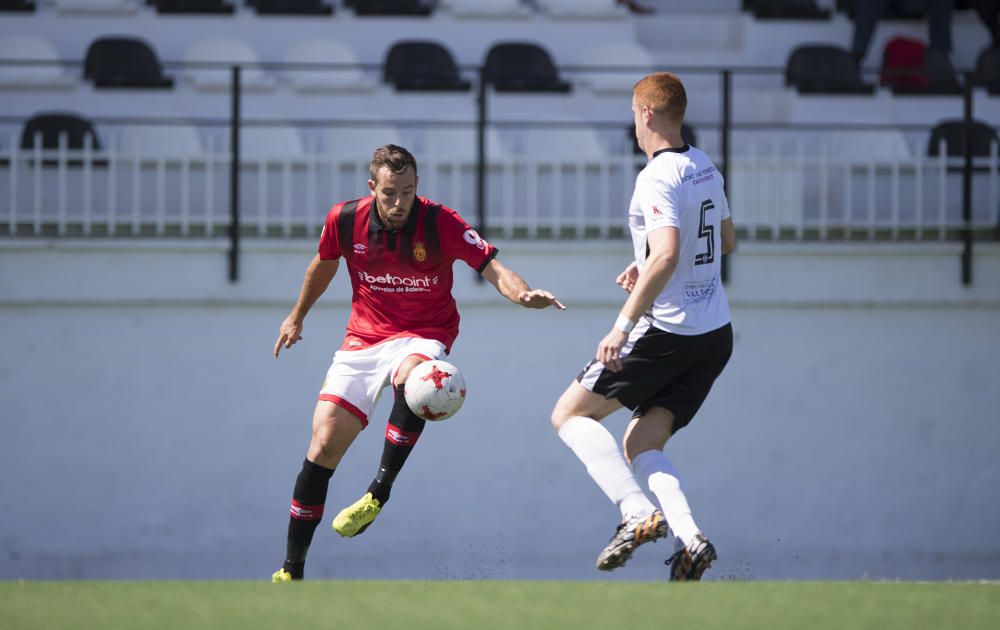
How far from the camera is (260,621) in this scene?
3951mm

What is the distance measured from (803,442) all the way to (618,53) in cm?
460

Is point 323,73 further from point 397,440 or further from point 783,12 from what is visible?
point 397,440

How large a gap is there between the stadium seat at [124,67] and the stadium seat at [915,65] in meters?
6.28

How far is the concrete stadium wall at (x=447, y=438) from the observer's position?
1018 cm

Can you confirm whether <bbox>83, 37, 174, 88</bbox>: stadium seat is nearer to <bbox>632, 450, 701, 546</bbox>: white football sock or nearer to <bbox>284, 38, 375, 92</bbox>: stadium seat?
<bbox>284, 38, 375, 92</bbox>: stadium seat

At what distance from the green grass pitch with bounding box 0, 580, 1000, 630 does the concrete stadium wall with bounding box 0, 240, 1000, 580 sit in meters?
5.41

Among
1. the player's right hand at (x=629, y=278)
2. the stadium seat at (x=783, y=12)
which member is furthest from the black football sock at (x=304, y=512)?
the stadium seat at (x=783, y=12)

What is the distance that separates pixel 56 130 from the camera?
11594 mm

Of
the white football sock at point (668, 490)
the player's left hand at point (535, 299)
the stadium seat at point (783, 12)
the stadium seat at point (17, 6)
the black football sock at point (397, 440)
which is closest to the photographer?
the white football sock at point (668, 490)

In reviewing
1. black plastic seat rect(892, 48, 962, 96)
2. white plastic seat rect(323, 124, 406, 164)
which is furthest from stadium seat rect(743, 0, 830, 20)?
white plastic seat rect(323, 124, 406, 164)

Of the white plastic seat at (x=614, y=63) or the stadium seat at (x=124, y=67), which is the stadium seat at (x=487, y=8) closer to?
the white plastic seat at (x=614, y=63)

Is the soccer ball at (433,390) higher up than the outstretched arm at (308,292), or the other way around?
the outstretched arm at (308,292)

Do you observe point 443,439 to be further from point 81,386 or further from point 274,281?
point 81,386

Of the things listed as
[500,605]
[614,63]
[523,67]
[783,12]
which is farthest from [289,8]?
[500,605]
